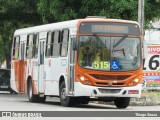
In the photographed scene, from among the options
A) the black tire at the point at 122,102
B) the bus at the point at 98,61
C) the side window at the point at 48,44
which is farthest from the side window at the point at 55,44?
the black tire at the point at 122,102

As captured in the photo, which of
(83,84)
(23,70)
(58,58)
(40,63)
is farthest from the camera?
(23,70)

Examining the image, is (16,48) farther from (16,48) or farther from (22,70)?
(22,70)

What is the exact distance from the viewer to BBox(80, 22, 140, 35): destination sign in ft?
85.9

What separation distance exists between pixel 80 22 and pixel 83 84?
217cm

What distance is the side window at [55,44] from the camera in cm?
2822

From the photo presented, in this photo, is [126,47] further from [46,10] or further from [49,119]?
[46,10]

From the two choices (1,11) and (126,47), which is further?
(1,11)

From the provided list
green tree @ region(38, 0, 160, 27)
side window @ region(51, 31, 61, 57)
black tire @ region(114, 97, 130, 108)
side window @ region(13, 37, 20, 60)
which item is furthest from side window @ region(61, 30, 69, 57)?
green tree @ region(38, 0, 160, 27)

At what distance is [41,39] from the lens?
101ft

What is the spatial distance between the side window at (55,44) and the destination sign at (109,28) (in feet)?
7.20

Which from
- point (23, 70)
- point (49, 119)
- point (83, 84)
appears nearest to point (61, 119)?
point (49, 119)

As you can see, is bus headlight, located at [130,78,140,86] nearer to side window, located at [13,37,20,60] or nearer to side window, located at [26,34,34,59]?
side window, located at [26,34,34,59]

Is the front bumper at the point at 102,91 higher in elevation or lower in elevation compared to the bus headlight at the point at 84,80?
lower

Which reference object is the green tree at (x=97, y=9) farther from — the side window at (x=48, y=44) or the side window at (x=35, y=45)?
the side window at (x=48, y=44)
